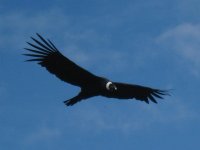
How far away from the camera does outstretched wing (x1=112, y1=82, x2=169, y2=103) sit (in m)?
23.9

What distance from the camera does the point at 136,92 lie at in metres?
24.4

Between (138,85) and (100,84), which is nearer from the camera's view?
(100,84)

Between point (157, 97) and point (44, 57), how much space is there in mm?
4764

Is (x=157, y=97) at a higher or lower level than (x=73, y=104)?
higher

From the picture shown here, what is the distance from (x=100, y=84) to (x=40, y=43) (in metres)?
2.43

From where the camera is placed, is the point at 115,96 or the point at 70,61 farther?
the point at 115,96

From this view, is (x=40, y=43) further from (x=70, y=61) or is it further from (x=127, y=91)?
(x=127, y=91)

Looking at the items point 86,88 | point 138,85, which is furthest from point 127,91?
point 86,88

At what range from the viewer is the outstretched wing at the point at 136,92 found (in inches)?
941

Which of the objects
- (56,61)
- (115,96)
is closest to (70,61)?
(56,61)

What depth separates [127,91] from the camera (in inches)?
950

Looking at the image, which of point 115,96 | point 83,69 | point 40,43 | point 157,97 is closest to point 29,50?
point 40,43

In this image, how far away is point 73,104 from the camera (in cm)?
2252

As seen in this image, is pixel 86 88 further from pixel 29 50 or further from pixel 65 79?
pixel 29 50
